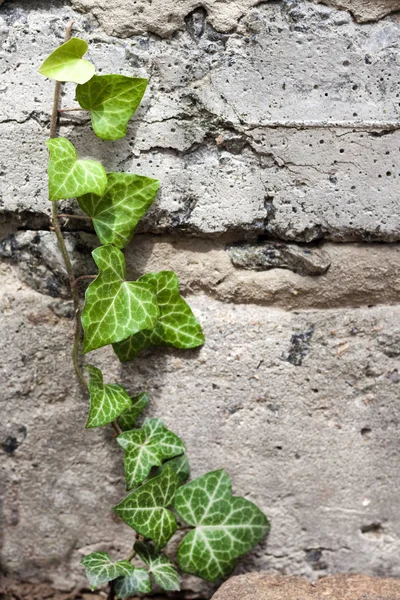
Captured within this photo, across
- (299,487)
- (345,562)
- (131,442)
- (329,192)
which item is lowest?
(345,562)

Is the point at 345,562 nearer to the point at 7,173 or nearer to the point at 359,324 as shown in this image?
the point at 359,324

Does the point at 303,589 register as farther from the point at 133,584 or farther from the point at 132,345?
the point at 132,345

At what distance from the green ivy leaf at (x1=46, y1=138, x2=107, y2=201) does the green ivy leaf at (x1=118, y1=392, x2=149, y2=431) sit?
13.5 inches

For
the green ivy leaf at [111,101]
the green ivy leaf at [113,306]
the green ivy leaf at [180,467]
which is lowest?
the green ivy leaf at [180,467]

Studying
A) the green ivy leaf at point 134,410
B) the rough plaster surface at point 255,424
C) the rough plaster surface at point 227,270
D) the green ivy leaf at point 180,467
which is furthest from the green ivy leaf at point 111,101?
the green ivy leaf at point 180,467

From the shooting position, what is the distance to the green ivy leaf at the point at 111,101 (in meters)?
0.94

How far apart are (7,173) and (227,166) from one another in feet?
1.15

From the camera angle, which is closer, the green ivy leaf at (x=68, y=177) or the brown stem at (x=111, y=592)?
the green ivy leaf at (x=68, y=177)

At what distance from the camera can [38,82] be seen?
3.25 ft

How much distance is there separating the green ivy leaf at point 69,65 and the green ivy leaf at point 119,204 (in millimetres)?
149

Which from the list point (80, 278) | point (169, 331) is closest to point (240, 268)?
point (169, 331)

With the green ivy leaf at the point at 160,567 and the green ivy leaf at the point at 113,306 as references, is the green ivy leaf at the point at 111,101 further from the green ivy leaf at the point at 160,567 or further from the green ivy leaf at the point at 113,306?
the green ivy leaf at the point at 160,567

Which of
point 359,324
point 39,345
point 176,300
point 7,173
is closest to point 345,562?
point 359,324

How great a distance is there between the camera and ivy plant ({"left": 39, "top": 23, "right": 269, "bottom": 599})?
3.08 feet
